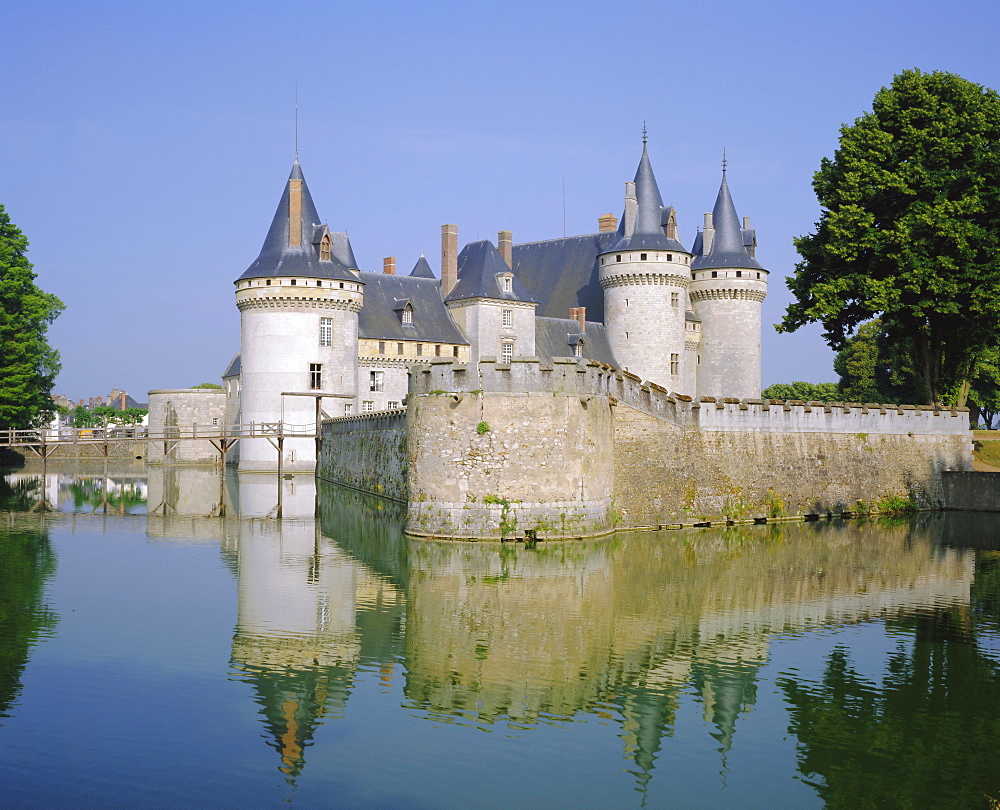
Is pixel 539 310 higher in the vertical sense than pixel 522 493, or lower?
higher

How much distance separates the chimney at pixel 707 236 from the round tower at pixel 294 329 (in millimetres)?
18040

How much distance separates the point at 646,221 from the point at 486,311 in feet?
27.6

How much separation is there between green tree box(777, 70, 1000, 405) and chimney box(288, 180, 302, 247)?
22.0 metres

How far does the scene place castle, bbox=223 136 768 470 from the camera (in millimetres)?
42094

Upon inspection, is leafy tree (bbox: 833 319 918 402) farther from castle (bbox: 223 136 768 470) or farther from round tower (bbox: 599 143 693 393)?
round tower (bbox: 599 143 693 393)

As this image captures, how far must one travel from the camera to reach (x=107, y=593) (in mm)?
14484

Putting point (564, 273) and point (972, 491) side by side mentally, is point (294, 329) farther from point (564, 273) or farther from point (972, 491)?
point (972, 491)

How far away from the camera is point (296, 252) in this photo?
42.2 metres

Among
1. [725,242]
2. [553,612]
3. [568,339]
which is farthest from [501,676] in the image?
[725,242]

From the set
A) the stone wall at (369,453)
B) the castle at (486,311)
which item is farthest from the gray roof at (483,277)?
the stone wall at (369,453)

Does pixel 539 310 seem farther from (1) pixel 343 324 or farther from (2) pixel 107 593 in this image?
(2) pixel 107 593

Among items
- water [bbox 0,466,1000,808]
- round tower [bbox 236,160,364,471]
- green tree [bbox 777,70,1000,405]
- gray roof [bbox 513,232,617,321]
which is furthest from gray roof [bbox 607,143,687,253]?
water [bbox 0,466,1000,808]

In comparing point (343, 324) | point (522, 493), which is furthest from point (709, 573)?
point (343, 324)

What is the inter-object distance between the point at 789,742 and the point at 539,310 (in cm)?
4541
